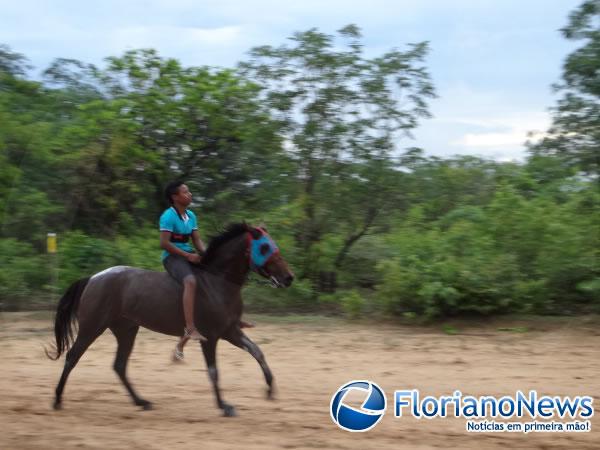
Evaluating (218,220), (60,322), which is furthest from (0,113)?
(60,322)

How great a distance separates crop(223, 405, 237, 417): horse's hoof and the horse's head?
1.32 m

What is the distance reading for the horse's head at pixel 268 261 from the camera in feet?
25.3

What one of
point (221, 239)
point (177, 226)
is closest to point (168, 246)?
point (177, 226)

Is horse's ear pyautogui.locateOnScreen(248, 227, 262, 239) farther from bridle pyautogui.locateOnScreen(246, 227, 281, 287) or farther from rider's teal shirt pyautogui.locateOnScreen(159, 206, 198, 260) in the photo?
rider's teal shirt pyautogui.locateOnScreen(159, 206, 198, 260)

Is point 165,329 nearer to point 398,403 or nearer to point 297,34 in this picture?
point 398,403

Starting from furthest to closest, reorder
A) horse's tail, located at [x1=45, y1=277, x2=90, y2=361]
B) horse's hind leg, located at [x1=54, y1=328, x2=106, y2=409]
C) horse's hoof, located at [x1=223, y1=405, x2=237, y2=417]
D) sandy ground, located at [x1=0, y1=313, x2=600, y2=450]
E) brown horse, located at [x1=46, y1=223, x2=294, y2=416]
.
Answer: horse's tail, located at [x1=45, y1=277, x2=90, y2=361] < horse's hind leg, located at [x1=54, y1=328, x2=106, y2=409] < brown horse, located at [x1=46, y1=223, x2=294, y2=416] < horse's hoof, located at [x1=223, y1=405, x2=237, y2=417] < sandy ground, located at [x1=0, y1=313, x2=600, y2=450]

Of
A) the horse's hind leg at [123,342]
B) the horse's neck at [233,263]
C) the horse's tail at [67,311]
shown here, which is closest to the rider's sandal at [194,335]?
the horse's neck at [233,263]

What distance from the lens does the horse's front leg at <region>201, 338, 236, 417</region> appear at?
732 cm

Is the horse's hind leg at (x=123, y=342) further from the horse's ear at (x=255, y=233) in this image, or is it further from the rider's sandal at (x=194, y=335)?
the horse's ear at (x=255, y=233)

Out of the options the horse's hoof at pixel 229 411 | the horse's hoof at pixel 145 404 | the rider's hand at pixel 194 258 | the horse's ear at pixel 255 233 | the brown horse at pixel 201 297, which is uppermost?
the horse's ear at pixel 255 233

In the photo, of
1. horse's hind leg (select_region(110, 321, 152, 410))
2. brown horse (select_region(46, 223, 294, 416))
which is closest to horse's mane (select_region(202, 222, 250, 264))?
brown horse (select_region(46, 223, 294, 416))

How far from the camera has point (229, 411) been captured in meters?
7.30

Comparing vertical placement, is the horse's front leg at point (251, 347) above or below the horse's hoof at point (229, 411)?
above

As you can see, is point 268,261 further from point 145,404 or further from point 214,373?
point 145,404
